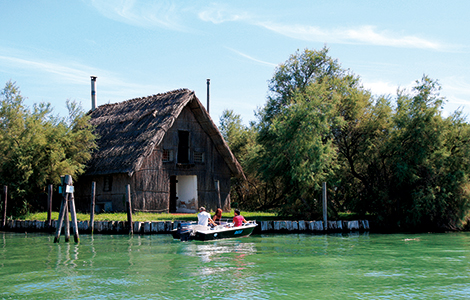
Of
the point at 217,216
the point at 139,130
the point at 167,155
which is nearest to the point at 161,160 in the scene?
the point at 167,155

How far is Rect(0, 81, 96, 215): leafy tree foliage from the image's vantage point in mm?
30141

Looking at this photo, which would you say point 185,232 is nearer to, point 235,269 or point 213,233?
point 213,233

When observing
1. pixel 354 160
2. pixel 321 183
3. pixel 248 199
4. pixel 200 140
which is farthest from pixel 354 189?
pixel 248 199

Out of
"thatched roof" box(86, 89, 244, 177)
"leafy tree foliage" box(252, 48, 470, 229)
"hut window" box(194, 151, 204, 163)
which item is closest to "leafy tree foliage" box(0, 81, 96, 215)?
"thatched roof" box(86, 89, 244, 177)

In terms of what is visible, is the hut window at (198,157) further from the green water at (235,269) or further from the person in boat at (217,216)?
the green water at (235,269)

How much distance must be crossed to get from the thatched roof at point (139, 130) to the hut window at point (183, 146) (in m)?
1.44

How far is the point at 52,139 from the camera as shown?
31.1m

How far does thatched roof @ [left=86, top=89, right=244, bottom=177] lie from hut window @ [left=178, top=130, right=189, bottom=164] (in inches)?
56.5

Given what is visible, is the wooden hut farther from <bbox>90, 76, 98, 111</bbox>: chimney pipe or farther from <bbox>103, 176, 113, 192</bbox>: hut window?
<bbox>90, 76, 98, 111</bbox>: chimney pipe

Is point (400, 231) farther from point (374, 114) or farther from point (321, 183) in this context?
point (374, 114)

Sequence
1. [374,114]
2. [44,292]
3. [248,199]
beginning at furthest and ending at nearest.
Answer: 1. [248,199]
2. [374,114]
3. [44,292]

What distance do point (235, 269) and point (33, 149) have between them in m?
20.9

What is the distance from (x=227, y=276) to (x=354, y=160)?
62.6 ft

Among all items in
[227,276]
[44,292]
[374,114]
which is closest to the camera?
[44,292]
